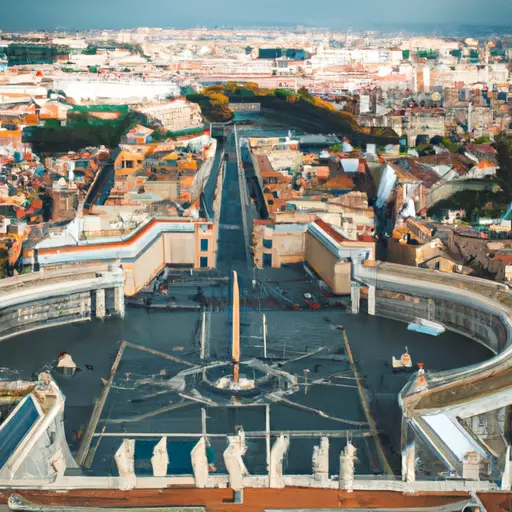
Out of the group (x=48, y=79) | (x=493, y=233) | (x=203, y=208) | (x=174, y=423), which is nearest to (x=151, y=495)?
(x=174, y=423)

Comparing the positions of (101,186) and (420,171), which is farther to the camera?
(420,171)

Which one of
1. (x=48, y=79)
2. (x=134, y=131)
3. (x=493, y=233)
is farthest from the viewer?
(x=48, y=79)

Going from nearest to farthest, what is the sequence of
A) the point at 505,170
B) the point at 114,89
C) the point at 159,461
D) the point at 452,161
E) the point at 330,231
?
1. the point at 159,461
2. the point at 330,231
3. the point at 505,170
4. the point at 452,161
5. the point at 114,89

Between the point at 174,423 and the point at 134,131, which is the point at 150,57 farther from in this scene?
the point at 174,423

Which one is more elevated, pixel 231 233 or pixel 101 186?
pixel 231 233

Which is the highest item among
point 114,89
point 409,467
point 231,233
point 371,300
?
point 409,467

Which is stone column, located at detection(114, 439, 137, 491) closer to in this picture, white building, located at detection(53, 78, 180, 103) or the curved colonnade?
the curved colonnade

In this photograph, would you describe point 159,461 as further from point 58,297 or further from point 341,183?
point 341,183

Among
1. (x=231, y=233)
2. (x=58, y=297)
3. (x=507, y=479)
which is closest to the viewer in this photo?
(x=507, y=479)

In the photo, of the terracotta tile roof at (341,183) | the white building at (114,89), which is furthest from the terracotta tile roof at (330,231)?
the white building at (114,89)

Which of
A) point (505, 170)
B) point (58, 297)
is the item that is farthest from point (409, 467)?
point (505, 170)

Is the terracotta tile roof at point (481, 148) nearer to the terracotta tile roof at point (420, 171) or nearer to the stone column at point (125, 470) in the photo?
the terracotta tile roof at point (420, 171)
